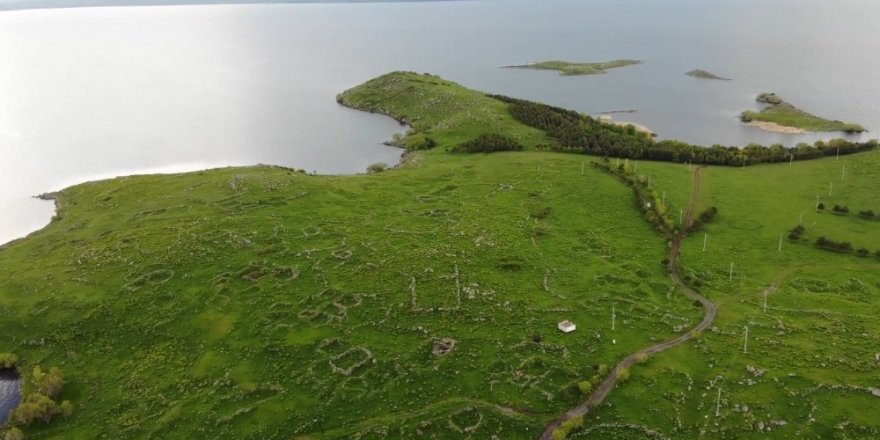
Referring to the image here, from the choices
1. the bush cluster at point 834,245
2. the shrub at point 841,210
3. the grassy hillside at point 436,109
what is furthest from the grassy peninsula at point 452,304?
the grassy hillside at point 436,109

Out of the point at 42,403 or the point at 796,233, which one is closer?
the point at 42,403

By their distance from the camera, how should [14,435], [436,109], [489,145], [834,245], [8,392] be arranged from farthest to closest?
[436,109] < [489,145] < [834,245] < [8,392] < [14,435]

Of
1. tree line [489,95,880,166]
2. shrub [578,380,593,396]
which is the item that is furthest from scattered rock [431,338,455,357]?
tree line [489,95,880,166]

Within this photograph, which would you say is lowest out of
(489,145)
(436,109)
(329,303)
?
(329,303)

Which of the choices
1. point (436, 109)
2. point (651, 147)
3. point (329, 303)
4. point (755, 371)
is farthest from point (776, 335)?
point (436, 109)

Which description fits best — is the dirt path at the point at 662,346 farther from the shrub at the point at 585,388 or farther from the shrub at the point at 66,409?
the shrub at the point at 66,409

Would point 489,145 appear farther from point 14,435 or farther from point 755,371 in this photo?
point 14,435

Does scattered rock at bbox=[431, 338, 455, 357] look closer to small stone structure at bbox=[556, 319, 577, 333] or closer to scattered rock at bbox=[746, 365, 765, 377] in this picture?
small stone structure at bbox=[556, 319, 577, 333]
